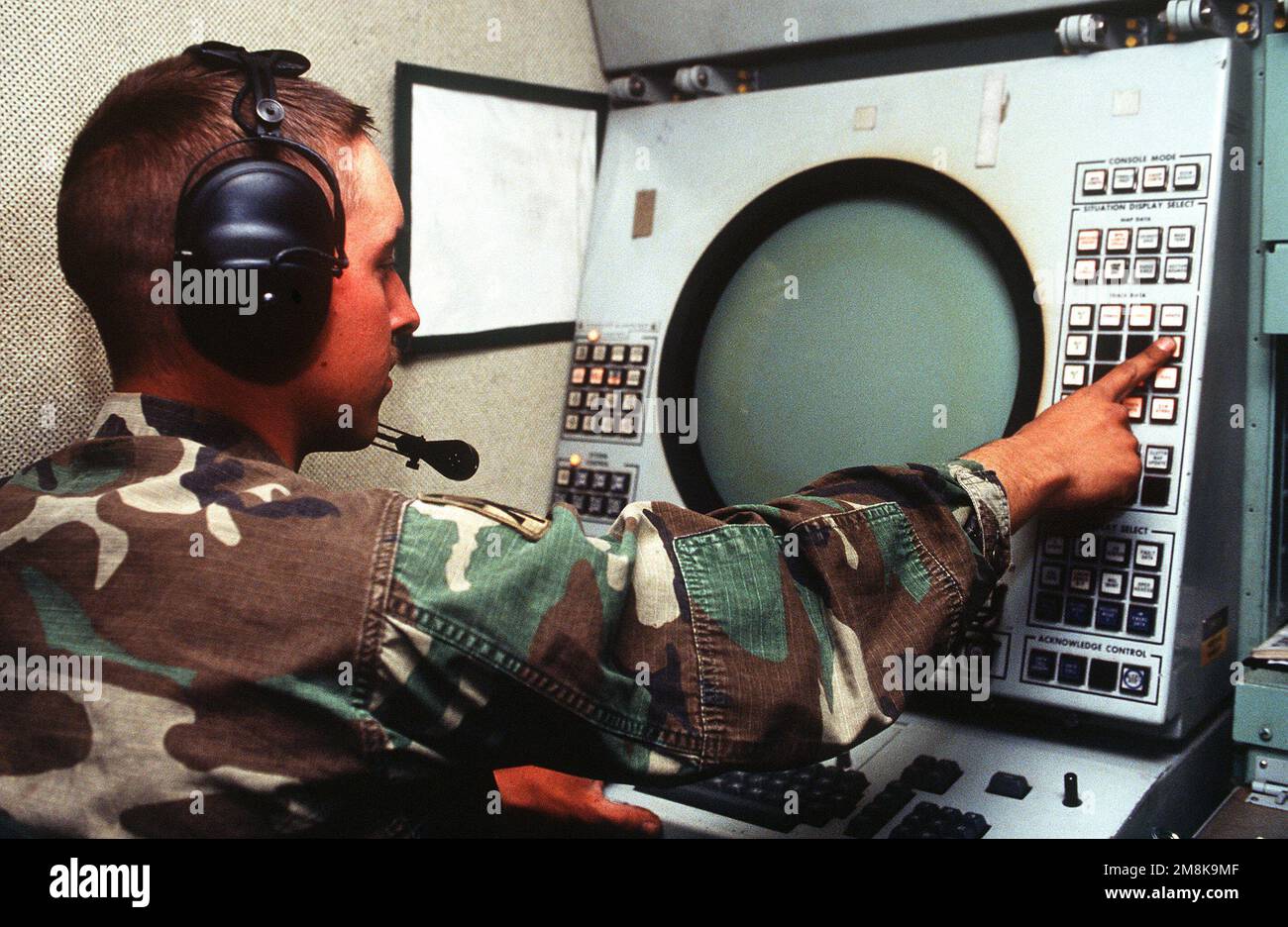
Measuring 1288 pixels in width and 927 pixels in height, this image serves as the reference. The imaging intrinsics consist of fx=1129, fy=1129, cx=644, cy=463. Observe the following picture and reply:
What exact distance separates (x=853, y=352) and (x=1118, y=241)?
1.02ft

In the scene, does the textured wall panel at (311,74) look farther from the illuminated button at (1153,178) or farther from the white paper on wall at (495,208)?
the illuminated button at (1153,178)

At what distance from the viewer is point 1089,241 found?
3.74 ft

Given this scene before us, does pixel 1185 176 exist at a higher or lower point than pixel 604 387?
higher

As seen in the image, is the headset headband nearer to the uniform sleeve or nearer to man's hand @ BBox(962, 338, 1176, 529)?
the uniform sleeve

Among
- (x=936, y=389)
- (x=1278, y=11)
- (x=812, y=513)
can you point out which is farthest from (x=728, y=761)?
(x=1278, y=11)

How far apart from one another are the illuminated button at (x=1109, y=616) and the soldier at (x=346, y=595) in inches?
9.1

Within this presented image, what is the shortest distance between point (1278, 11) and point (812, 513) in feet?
2.54

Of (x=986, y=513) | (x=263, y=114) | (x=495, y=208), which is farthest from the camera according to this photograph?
(x=495, y=208)

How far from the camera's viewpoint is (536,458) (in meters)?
1.52

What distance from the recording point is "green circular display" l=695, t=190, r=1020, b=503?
4.05ft

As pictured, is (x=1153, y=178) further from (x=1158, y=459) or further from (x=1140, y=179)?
(x=1158, y=459)

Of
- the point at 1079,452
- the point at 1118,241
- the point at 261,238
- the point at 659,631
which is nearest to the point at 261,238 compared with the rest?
the point at 261,238

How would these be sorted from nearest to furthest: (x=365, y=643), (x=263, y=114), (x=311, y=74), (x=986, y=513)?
(x=365, y=643), (x=263, y=114), (x=986, y=513), (x=311, y=74)

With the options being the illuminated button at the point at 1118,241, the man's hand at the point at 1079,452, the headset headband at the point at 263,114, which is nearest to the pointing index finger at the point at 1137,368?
the man's hand at the point at 1079,452
